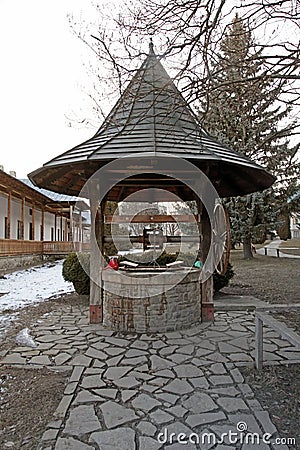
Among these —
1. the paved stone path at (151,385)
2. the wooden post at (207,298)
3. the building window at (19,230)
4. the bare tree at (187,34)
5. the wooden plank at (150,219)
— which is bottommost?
the paved stone path at (151,385)

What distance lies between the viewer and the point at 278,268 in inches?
535

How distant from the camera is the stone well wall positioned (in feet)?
16.3

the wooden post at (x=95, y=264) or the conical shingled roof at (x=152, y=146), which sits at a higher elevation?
the conical shingled roof at (x=152, y=146)

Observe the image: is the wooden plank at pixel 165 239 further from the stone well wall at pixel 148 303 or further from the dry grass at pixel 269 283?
the dry grass at pixel 269 283

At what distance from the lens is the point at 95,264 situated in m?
5.54

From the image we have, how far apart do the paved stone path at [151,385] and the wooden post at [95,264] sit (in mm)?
273

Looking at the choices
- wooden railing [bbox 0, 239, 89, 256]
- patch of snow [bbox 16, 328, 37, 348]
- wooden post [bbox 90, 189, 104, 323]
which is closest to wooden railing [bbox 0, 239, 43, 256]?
wooden railing [bbox 0, 239, 89, 256]

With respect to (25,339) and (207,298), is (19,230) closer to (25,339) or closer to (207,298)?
(25,339)

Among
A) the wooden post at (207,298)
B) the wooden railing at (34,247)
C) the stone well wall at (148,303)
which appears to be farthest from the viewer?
the wooden railing at (34,247)

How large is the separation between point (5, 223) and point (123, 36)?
14.7m

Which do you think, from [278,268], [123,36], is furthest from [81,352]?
[278,268]

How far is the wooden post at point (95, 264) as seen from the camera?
18.0 ft

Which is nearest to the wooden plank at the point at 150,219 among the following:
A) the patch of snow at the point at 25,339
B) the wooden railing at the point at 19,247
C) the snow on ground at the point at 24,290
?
the patch of snow at the point at 25,339

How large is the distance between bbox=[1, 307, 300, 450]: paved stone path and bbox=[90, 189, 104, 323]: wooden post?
27 centimetres
